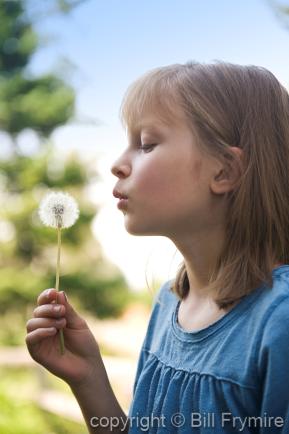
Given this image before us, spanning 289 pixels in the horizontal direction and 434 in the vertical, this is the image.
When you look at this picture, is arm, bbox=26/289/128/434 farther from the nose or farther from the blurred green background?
the blurred green background

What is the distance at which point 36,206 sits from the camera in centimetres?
402

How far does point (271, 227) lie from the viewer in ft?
2.86

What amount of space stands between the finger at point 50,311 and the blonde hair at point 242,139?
0.20m

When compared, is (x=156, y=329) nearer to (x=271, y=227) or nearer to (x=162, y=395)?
(x=162, y=395)

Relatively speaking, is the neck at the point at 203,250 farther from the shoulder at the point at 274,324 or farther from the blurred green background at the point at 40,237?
the blurred green background at the point at 40,237

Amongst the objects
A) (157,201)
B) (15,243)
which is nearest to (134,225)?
(157,201)

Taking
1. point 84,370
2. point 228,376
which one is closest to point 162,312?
point 84,370

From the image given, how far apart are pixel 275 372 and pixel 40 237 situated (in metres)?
3.43

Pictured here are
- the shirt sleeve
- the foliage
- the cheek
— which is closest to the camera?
the shirt sleeve

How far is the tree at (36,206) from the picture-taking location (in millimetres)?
3998

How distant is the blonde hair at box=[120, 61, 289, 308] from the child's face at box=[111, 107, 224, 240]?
0.06 feet

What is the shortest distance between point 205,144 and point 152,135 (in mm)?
71

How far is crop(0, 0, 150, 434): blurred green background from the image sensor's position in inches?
157

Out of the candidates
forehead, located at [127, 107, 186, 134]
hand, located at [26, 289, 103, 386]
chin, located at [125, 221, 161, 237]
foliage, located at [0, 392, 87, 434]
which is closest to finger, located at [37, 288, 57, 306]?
hand, located at [26, 289, 103, 386]
